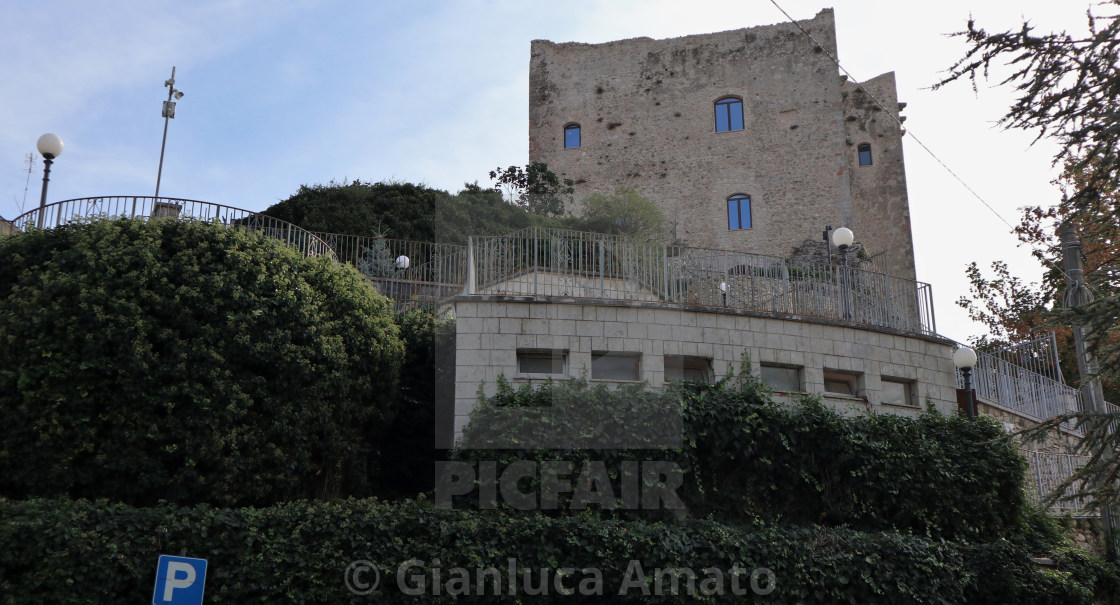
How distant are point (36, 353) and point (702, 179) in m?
24.9

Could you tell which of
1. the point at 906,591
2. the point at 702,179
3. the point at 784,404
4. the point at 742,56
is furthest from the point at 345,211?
the point at 906,591

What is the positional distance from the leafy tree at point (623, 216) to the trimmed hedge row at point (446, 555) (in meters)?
18.4

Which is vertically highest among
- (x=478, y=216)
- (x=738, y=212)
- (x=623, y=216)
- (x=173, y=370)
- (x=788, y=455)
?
(x=738, y=212)

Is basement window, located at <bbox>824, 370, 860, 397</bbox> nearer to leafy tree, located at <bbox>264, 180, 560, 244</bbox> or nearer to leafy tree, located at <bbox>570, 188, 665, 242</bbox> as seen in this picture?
leafy tree, located at <bbox>264, 180, 560, 244</bbox>

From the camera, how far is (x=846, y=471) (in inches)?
519

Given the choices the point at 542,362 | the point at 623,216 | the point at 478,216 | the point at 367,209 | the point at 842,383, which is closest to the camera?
the point at 542,362

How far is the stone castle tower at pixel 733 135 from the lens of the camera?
31953 mm

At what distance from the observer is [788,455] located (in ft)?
42.6

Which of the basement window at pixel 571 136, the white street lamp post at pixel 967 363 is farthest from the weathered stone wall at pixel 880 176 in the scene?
the white street lamp post at pixel 967 363

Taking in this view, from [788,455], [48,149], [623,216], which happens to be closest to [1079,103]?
[788,455]

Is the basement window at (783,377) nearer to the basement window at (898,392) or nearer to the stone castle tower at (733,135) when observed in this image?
the basement window at (898,392)

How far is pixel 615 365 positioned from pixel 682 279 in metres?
1.78

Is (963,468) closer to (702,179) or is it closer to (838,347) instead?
(838,347)

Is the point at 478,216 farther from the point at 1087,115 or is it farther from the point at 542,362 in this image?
the point at 1087,115
